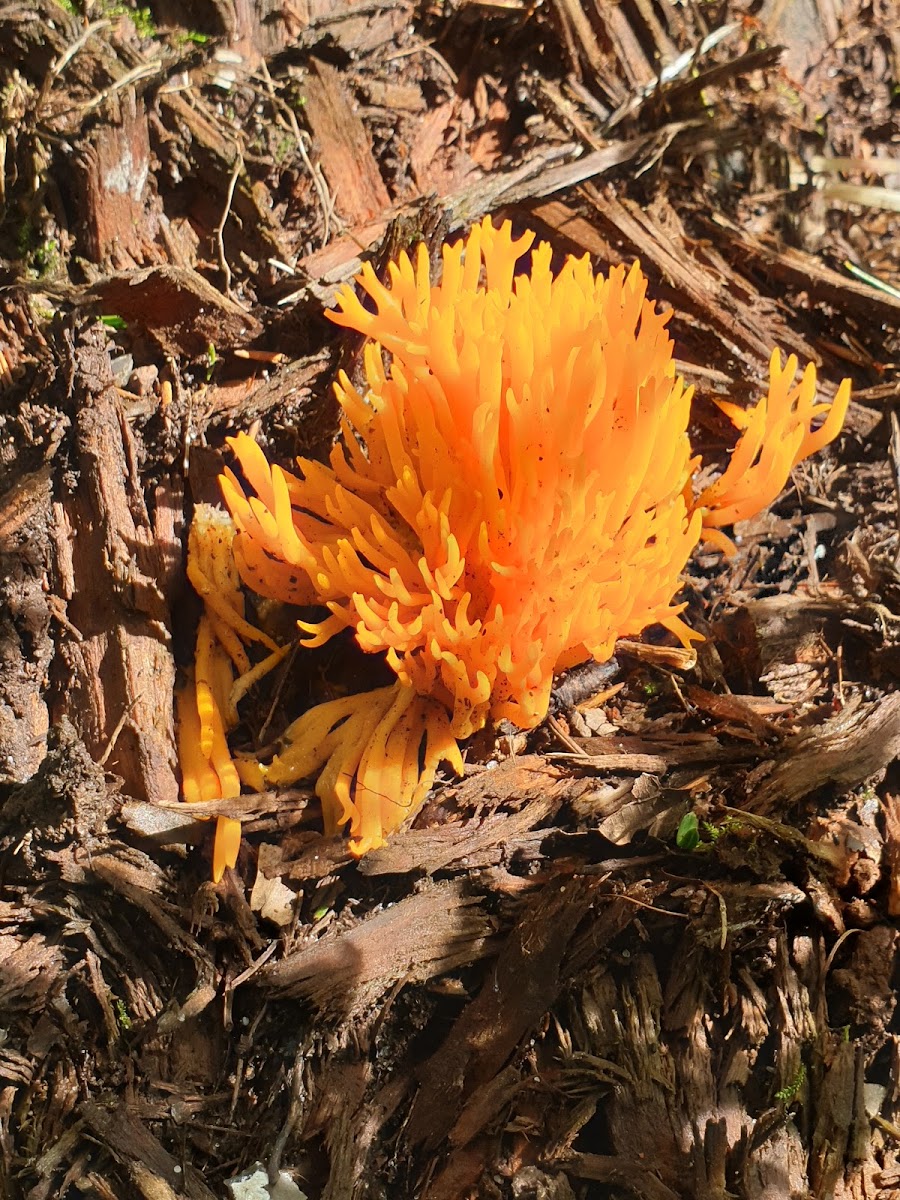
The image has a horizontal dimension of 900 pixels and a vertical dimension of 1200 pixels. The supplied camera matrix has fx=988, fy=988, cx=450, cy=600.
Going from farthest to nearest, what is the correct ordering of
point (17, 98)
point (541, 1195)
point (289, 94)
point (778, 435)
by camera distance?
point (289, 94) < point (17, 98) < point (778, 435) < point (541, 1195)

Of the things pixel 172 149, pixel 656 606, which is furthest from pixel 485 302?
pixel 172 149

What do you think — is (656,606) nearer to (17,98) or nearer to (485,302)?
(485,302)

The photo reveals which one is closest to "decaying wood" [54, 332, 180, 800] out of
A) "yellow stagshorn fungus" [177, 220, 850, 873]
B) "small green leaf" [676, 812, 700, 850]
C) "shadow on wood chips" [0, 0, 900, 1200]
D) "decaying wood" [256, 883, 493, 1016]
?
"shadow on wood chips" [0, 0, 900, 1200]

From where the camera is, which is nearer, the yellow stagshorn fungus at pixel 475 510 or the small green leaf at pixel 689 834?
the yellow stagshorn fungus at pixel 475 510

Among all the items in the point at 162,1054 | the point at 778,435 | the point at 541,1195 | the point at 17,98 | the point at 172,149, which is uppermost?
the point at 17,98

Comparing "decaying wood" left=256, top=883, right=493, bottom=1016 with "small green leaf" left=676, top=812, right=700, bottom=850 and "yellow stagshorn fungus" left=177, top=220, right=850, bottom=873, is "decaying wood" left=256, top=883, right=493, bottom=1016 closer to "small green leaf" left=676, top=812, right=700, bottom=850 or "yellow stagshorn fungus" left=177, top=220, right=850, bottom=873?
"yellow stagshorn fungus" left=177, top=220, right=850, bottom=873

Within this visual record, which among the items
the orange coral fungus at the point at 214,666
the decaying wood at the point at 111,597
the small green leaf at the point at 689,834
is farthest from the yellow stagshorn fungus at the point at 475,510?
the small green leaf at the point at 689,834

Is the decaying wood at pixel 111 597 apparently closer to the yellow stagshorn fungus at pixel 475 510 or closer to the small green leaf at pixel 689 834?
the yellow stagshorn fungus at pixel 475 510
